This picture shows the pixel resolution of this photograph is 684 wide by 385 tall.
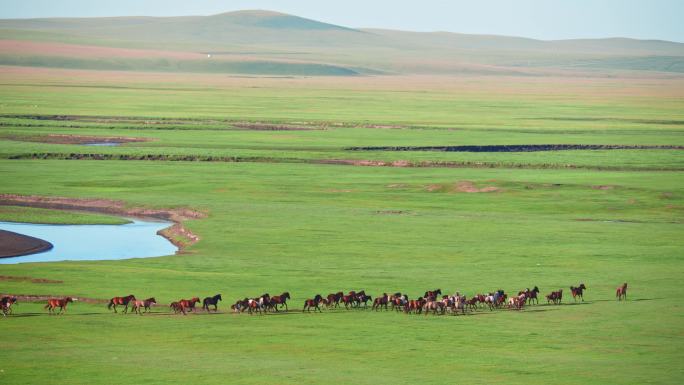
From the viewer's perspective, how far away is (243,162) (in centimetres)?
6756

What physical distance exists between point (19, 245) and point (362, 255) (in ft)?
40.3

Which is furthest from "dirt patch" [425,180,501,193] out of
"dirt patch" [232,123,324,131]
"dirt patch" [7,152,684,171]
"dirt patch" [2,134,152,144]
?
"dirt patch" [232,123,324,131]

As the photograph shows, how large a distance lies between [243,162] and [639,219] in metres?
27.5

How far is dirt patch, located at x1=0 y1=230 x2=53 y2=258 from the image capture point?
3859 centimetres

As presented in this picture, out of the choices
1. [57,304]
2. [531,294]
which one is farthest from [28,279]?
[531,294]

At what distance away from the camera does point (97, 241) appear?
42.8 metres

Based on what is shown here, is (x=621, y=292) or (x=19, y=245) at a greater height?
(x=621, y=292)

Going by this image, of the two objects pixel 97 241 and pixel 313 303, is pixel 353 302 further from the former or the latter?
pixel 97 241

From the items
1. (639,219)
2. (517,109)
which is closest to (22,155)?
(639,219)

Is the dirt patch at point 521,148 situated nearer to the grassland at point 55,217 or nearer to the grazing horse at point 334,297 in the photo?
the grassland at point 55,217

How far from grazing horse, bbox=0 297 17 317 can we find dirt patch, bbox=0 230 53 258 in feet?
37.9

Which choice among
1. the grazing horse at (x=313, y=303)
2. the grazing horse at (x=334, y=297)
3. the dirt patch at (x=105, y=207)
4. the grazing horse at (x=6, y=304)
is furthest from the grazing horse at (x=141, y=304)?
the dirt patch at (x=105, y=207)

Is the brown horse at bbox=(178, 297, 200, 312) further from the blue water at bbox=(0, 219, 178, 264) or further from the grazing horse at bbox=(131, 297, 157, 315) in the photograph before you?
the blue water at bbox=(0, 219, 178, 264)

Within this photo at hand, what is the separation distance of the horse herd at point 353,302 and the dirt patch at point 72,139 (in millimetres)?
52189
